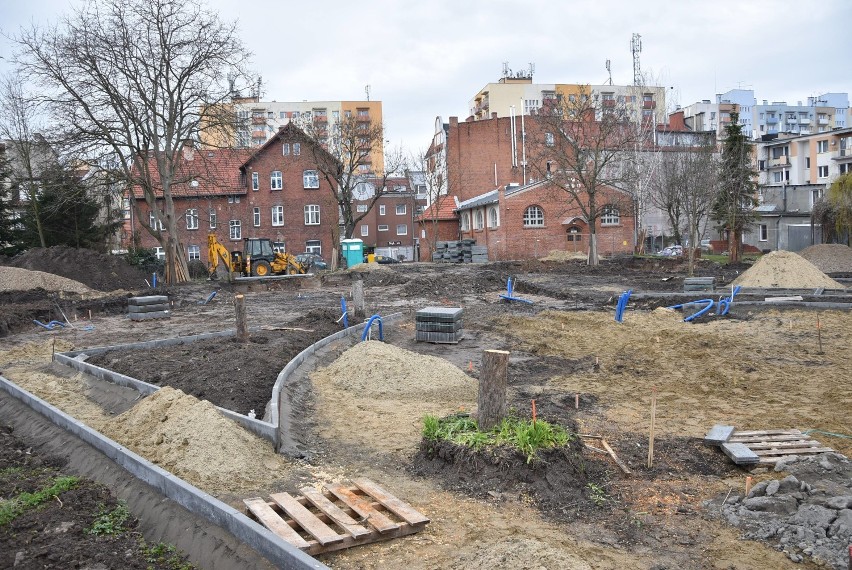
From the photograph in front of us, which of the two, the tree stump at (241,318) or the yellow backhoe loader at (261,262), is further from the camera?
the yellow backhoe loader at (261,262)

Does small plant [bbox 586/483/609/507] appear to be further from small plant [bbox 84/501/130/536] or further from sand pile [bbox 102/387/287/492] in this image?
small plant [bbox 84/501/130/536]

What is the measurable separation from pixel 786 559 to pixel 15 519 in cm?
651

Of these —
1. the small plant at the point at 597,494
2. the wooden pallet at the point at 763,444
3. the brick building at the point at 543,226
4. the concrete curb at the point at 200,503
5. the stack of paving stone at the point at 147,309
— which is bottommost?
the small plant at the point at 597,494

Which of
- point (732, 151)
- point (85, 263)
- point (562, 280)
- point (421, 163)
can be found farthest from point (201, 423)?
point (421, 163)

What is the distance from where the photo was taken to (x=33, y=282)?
28578mm

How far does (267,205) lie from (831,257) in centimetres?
3856

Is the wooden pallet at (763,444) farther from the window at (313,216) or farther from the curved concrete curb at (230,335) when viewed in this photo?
the window at (313,216)

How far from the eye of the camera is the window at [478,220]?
52531 millimetres

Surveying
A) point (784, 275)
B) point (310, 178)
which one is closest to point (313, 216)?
point (310, 178)

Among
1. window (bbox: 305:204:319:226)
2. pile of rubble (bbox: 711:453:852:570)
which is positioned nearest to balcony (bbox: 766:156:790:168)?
window (bbox: 305:204:319:226)

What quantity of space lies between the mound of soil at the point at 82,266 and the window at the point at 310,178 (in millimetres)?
22695

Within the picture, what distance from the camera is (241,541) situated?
5.46 meters

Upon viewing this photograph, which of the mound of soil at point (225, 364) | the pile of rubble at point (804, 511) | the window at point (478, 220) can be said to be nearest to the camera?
the pile of rubble at point (804, 511)

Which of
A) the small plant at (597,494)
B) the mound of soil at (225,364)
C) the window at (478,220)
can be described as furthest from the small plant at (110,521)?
the window at (478,220)
